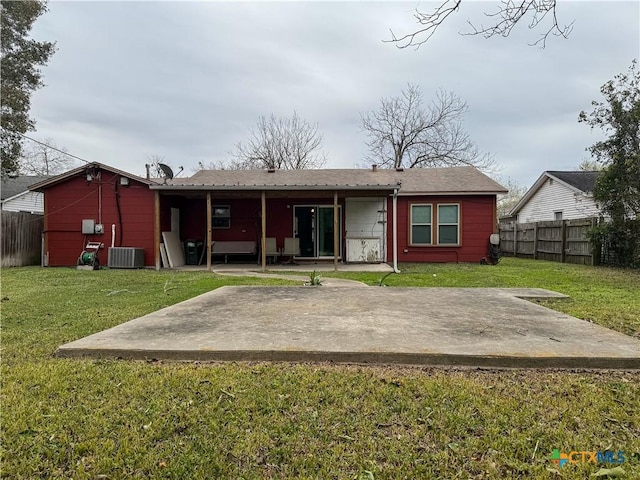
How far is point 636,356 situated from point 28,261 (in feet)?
47.9

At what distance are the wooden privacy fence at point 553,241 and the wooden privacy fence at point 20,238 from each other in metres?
17.7

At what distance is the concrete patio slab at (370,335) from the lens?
2.86m

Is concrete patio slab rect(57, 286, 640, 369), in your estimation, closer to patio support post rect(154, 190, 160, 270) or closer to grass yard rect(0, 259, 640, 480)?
grass yard rect(0, 259, 640, 480)

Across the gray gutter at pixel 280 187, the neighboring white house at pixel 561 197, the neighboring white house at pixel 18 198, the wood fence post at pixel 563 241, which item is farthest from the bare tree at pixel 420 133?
the neighboring white house at pixel 18 198

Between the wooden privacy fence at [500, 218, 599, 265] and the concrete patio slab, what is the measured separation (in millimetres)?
9766

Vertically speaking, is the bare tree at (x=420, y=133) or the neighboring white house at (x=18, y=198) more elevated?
the bare tree at (x=420, y=133)

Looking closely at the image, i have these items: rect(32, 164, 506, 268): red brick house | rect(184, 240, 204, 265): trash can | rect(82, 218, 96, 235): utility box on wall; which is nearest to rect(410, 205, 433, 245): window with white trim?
rect(32, 164, 506, 268): red brick house

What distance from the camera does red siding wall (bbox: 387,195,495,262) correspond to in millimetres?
12961

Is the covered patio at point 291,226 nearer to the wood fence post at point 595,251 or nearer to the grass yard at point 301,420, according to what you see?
the wood fence post at point 595,251

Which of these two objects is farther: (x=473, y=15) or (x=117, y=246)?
(x=117, y=246)

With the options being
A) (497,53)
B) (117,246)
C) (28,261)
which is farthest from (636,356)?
(28,261)

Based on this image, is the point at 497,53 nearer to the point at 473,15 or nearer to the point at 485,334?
the point at 473,15

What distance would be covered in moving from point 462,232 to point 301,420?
1205 cm

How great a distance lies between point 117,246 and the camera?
37.3 feet
